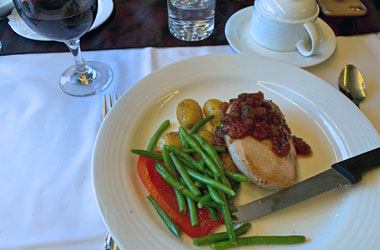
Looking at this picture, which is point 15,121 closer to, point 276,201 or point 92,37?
point 92,37

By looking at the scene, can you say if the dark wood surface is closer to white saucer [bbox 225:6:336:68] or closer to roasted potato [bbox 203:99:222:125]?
white saucer [bbox 225:6:336:68]

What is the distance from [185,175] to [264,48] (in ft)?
3.68

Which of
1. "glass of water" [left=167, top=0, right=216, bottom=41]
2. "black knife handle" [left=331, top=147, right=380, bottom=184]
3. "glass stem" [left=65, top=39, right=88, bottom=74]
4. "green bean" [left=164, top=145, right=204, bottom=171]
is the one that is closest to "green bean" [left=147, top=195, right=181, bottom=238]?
"green bean" [left=164, top=145, right=204, bottom=171]

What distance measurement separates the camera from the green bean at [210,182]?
49.5 inches

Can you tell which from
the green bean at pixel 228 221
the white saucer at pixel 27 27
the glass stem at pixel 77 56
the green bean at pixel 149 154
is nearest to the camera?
the green bean at pixel 228 221

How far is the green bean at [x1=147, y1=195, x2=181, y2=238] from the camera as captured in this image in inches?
47.7

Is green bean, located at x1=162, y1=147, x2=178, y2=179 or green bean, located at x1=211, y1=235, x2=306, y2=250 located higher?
green bean, located at x1=162, y1=147, x2=178, y2=179

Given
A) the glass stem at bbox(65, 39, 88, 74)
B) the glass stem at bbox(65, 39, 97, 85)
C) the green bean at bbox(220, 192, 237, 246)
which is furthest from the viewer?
the glass stem at bbox(65, 39, 97, 85)

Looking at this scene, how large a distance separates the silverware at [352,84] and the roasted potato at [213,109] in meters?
0.76

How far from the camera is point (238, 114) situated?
146 cm

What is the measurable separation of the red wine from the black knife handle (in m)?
1.39

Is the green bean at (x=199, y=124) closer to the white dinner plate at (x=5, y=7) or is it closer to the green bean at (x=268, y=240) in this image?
the green bean at (x=268, y=240)

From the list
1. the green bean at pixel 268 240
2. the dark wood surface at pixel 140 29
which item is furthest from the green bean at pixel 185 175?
the dark wood surface at pixel 140 29

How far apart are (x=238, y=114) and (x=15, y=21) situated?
1.75 meters
